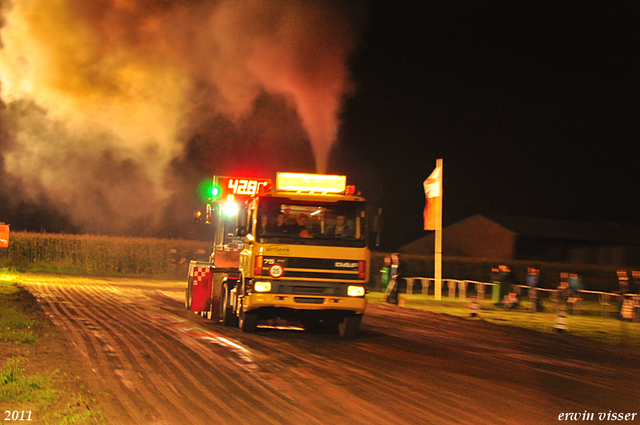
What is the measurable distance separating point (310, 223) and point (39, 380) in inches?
256

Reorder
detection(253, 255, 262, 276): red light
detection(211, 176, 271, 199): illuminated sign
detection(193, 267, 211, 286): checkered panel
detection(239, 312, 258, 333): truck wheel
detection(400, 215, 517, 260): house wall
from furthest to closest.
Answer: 1. detection(400, 215, 517, 260): house wall
2. detection(211, 176, 271, 199): illuminated sign
3. detection(193, 267, 211, 286): checkered panel
4. detection(239, 312, 258, 333): truck wheel
5. detection(253, 255, 262, 276): red light

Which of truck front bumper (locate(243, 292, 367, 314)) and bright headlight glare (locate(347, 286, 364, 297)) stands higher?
bright headlight glare (locate(347, 286, 364, 297))

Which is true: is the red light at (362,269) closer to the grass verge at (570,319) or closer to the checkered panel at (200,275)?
the checkered panel at (200,275)

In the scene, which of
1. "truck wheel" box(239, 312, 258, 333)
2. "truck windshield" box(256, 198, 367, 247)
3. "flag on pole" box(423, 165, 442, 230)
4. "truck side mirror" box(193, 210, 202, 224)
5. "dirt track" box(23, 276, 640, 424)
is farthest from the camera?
"flag on pole" box(423, 165, 442, 230)

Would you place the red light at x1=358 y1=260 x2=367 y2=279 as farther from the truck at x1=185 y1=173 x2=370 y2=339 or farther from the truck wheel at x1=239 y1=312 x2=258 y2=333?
the truck wheel at x1=239 y1=312 x2=258 y2=333

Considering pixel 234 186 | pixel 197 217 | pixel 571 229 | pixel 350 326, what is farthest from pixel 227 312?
pixel 571 229

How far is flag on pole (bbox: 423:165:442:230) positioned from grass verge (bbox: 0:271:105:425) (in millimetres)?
15759

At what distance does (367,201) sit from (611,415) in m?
7.16

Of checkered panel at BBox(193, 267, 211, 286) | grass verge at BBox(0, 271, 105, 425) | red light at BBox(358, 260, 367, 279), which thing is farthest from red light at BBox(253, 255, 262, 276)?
checkered panel at BBox(193, 267, 211, 286)

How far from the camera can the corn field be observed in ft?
141

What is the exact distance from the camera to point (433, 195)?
26.3 metres

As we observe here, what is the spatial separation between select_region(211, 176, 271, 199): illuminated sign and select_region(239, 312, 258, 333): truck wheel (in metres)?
4.23

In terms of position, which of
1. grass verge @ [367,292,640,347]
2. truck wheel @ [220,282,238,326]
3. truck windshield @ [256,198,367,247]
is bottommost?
Answer: grass verge @ [367,292,640,347]

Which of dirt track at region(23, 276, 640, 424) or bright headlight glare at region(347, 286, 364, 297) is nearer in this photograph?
dirt track at region(23, 276, 640, 424)
